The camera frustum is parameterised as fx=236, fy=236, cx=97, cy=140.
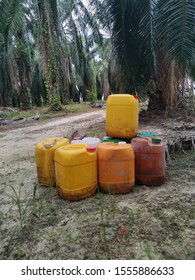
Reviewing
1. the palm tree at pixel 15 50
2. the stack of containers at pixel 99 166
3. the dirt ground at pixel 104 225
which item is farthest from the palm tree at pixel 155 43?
the palm tree at pixel 15 50

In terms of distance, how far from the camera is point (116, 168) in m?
2.18

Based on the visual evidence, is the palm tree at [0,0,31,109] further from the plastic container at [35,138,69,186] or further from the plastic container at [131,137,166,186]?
the plastic container at [131,137,166,186]

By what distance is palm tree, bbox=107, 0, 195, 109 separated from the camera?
11.4 feet

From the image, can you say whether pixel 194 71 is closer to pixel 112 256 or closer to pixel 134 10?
pixel 134 10

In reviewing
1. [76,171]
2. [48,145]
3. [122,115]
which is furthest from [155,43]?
[76,171]

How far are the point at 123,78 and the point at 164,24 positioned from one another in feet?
7.35

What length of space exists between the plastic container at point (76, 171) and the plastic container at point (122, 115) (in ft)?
2.35

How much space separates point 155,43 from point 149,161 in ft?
9.44

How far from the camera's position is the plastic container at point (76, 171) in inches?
81.4

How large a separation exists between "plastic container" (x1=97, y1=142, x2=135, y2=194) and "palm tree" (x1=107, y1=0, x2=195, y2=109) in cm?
207

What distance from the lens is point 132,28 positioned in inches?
217

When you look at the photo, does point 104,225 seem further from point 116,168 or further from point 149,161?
point 149,161

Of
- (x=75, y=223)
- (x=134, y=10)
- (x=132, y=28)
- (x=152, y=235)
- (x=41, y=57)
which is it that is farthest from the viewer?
(x=41, y=57)
